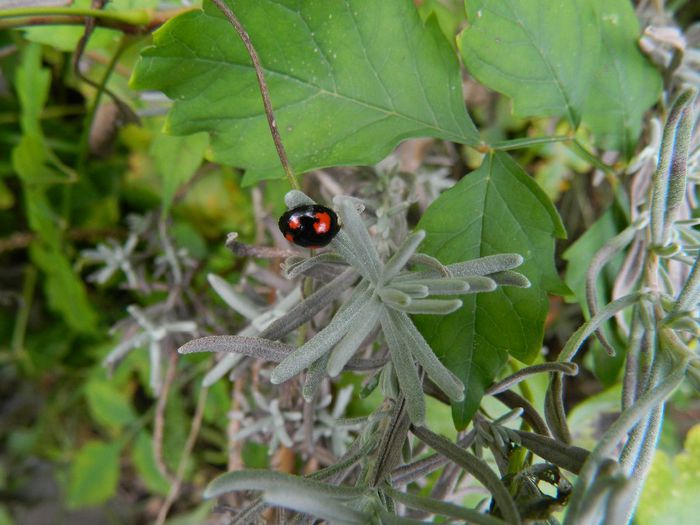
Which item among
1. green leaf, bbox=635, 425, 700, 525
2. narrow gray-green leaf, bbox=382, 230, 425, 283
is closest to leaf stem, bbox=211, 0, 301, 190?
narrow gray-green leaf, bbox=382, 230, 425, 283

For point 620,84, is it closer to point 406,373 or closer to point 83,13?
point 406,373

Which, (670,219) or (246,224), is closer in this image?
(670,219)

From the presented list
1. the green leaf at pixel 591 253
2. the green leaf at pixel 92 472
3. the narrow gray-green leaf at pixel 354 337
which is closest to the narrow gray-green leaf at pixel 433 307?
the narrow gray-green leaf at pixel 354 337

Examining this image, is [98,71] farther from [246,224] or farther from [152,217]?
[246,224]

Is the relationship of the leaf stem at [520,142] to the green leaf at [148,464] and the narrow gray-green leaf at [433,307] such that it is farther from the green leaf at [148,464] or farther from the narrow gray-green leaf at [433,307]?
the green leaf at [148,464]

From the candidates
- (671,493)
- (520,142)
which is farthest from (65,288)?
(671,493)

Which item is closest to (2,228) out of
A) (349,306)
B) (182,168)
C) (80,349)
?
(80,349)

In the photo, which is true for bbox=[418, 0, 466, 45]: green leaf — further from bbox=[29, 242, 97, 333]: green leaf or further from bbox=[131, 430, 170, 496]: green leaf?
bbox=[131, 430, 170, 496]: green leaf
